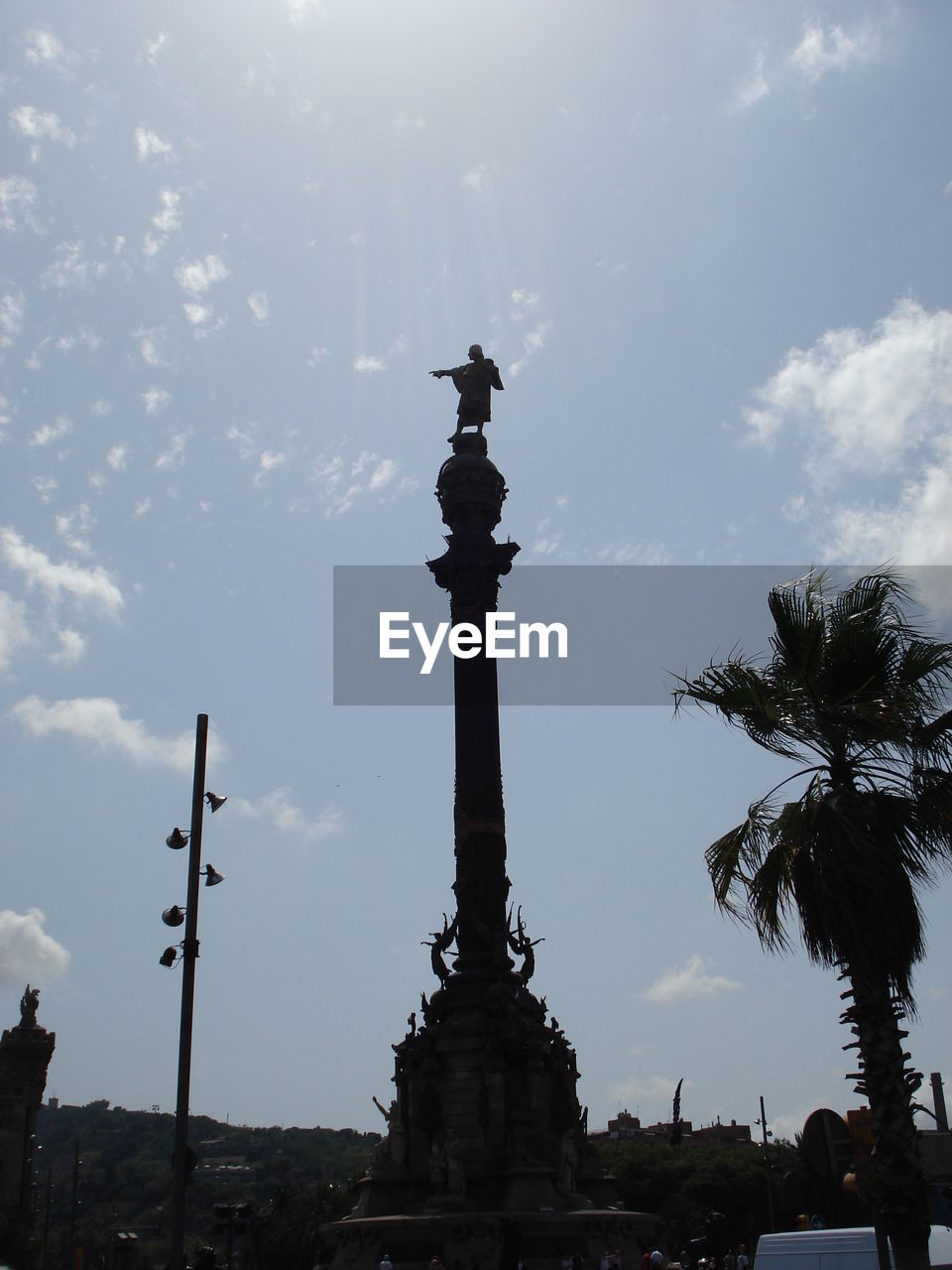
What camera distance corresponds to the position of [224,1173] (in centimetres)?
18238

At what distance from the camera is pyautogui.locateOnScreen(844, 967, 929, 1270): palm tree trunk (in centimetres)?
1198

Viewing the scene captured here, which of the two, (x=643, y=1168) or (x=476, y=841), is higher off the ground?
(x=476, y=841)

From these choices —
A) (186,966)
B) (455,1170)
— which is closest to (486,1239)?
(455,1170)

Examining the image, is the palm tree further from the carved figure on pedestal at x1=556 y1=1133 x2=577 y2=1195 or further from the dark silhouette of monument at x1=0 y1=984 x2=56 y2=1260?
the dark silhouette of monument at x1=0 y1=984 x2=56 y2=1260

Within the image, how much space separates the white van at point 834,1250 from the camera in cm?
1792

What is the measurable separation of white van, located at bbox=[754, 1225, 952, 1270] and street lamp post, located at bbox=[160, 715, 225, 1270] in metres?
9.23

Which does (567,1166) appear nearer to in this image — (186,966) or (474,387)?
(186,966)

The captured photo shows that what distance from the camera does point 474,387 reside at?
172 feet

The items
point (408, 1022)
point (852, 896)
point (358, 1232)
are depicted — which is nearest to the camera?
point (852, 896)

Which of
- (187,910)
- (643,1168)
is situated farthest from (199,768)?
(643,1168)

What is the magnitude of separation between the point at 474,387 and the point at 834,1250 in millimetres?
39697

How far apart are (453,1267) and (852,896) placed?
24.8 m

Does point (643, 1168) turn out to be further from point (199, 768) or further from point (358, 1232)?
point (199, 768)

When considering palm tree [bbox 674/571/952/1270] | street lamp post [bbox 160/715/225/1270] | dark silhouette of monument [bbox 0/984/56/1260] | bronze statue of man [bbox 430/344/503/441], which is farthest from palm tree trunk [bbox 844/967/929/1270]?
dark silhouette of monument [bbox 0/984/56/1260]
